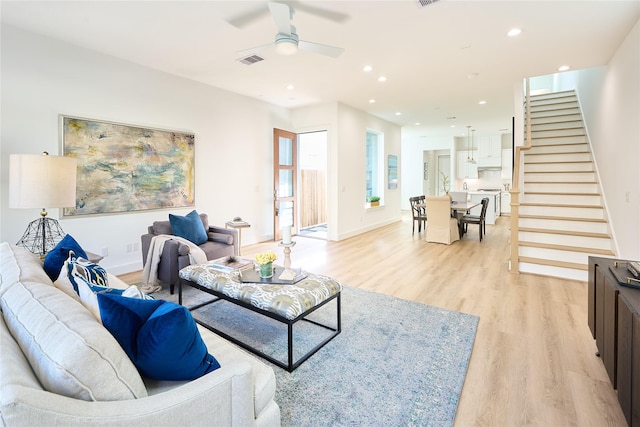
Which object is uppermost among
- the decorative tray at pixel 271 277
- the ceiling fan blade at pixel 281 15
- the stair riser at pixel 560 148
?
the ceiling fan blade at pixel 281 15

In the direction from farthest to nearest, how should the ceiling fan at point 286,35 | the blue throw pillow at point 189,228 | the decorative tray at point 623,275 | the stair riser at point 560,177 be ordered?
the stair riser at point 560,177 → the blue throw pillow at point 189,228 → the ceiling fan at point 286,35 → the decorative tray at point 623,275

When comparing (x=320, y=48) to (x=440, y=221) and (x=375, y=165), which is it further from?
(x=375, y=165)

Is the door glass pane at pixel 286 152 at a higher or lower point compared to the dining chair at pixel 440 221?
higher

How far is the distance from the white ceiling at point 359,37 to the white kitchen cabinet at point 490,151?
5.50 m

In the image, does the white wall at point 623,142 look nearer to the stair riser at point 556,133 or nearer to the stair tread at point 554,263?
the stair tread at point 554,263

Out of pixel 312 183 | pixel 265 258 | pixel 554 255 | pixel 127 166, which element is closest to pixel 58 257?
pixel 265 258

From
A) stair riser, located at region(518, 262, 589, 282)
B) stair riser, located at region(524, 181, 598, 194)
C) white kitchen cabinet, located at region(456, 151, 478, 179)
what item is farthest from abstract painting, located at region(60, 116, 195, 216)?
white kitchen cabinet, located at region(456, 151, 478, 179)

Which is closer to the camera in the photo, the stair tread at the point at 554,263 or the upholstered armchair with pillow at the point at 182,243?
the upholstered armchair with pillow at the point at 182,243

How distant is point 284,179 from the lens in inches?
262

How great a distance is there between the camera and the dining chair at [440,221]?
5.91m

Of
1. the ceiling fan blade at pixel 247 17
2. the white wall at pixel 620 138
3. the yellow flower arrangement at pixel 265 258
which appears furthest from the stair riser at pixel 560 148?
the yellow flower arrangement at pixel 265 258

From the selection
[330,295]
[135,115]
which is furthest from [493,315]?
[135,115]

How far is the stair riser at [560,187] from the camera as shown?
194 inches

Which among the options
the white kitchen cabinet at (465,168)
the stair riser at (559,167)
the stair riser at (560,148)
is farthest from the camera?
the white kitchen cabinet at (465,168)
